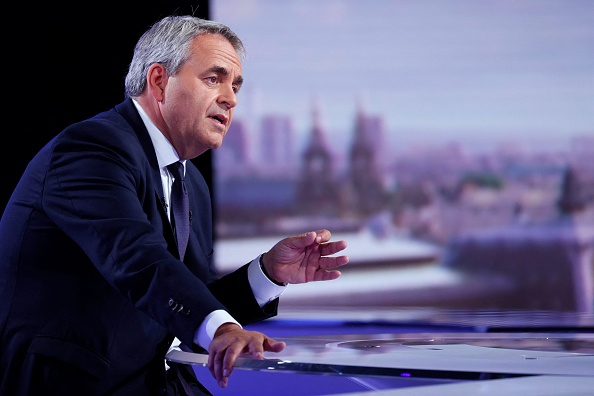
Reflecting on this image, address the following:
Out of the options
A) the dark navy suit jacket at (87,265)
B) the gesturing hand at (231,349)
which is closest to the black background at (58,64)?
the dark navy suit jacket at (87,265)

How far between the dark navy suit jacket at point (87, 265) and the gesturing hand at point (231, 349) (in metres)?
0.16

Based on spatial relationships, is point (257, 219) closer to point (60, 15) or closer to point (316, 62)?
point (316, 62)

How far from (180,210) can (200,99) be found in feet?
0.84

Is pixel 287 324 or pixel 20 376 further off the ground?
pixel 287 324

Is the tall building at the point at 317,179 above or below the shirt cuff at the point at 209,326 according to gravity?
above

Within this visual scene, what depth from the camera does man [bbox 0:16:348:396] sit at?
1199 millimetres

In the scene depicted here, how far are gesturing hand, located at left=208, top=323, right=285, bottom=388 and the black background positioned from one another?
287 cm

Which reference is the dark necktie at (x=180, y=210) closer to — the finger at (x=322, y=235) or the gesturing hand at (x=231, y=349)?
the finger at (x=322, y=235)

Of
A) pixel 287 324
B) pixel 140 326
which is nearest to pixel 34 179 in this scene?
pixel 140 326

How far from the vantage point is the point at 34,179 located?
147cm

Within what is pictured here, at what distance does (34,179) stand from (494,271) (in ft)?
8.87

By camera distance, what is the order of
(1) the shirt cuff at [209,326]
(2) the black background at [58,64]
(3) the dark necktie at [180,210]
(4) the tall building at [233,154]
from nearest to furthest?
1. (1) the shirt cuff at [209,326]
2. (3) the dark necktie at [180,210]
3. (2) the black background at [58,64]
4. (4) the tall building at [233,154]

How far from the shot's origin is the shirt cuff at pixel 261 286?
1.64m

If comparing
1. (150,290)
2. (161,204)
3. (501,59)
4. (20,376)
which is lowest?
(20,376)
